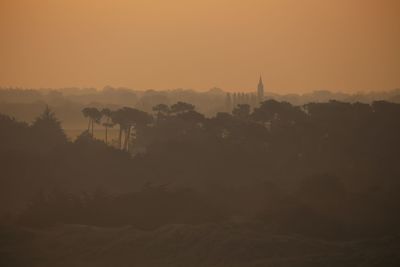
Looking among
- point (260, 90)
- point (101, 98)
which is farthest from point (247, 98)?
point (101, 98)

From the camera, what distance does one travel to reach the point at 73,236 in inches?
631

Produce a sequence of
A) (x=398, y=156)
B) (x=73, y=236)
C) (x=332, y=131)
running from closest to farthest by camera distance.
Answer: (x=73, y=236) < (x=398, y=156) < (x=332, y=131)

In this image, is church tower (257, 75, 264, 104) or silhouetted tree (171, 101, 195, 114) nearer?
silhouetted tree (171, 101, 195, 114)

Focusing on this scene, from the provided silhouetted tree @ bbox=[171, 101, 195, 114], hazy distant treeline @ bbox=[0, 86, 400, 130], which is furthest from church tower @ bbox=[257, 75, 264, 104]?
silhouetted tree @ bbox=[171, 101, 195, 114]

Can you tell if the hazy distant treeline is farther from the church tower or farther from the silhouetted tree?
the silhouetted tree

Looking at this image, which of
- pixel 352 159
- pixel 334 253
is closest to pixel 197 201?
pixel 334 253

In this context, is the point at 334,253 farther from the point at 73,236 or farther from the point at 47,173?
the point at 47,173

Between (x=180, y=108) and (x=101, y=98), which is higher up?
(x=101, y=98)

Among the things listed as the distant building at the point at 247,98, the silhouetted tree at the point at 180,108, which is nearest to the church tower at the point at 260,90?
the distant building at the point at 247,98

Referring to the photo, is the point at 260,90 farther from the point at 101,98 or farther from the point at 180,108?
the point at 180,108

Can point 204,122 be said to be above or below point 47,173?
above

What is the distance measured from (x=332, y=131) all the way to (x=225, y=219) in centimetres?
1251

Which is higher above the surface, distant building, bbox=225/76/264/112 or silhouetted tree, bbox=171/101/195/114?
distant building, bbox=225/76/264/112

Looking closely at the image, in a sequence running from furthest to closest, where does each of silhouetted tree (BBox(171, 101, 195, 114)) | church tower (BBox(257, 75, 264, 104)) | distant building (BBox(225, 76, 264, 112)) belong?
church tower (BBox(257, 75, 264, 104)) < distant building (BBox(225, 76, 264, 112)) < silhouetted tree (BBox(171, 101, 195, 114))
